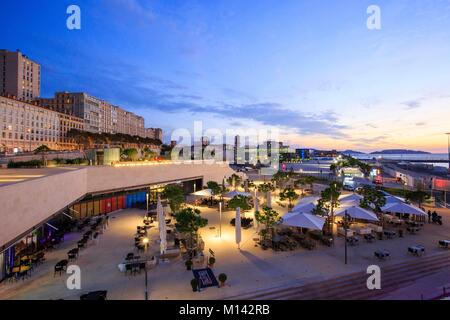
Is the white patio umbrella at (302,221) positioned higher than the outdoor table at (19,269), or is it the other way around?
the white patio umbrella at (302,221)

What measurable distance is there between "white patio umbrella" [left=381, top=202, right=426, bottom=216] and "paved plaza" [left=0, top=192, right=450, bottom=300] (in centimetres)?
188

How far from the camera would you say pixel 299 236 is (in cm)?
2067

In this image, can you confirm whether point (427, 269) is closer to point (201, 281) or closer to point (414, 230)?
point (414, 230)

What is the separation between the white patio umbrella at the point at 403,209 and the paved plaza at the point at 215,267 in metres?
1.88

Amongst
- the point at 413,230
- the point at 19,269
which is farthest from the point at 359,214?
the point at 19,269

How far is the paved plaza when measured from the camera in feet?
41.4

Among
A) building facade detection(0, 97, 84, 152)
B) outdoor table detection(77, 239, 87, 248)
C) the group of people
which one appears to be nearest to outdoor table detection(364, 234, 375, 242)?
the group of people

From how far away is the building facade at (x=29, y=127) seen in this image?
6550cm

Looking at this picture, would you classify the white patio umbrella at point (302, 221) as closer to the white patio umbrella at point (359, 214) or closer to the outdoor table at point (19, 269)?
the white patio umbrella at point (359, 214)

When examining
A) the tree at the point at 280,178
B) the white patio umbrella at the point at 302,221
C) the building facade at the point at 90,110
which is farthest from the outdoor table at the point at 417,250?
the building facade at the point at 90,110

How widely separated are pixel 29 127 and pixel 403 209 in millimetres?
91717

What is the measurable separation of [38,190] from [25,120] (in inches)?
2991

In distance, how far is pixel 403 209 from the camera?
77.2 ft
